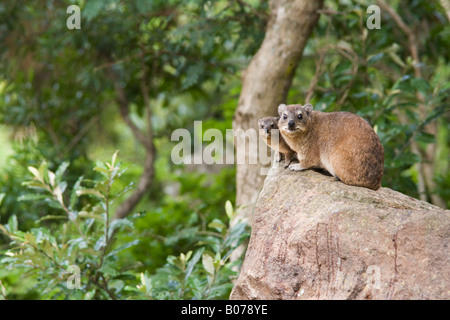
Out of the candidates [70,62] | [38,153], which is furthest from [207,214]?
[70,62]

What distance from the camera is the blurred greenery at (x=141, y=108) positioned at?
16.9ft

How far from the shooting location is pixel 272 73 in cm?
621

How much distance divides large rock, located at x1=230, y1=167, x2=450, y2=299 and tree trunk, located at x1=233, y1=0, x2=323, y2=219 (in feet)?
7.42

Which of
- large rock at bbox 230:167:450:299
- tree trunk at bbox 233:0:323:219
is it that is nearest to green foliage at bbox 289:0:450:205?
tree trunk at bbox 233:0:323:219

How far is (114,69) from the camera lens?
9.53 metres

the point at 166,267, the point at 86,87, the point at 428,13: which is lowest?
the point at 166,267

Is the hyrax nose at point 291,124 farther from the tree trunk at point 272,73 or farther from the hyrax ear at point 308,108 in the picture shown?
the tree trunk at point 272,73

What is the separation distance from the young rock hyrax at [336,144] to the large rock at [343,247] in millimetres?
267

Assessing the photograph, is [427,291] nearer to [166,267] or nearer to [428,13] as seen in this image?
[166,267]

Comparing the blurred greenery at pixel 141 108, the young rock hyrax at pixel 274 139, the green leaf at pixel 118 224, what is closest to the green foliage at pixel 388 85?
the blurred greenery at pixel 141 108

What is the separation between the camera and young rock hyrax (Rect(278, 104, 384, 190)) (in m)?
4.16
